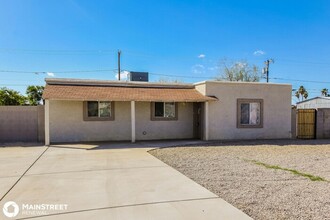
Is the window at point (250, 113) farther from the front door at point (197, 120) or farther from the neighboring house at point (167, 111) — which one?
the front door at point (197, 120)

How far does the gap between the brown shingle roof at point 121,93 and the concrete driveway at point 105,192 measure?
193 inches

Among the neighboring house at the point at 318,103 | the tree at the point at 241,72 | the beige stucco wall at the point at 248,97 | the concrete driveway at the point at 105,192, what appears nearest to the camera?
the concrete driveway at the point at 105,192

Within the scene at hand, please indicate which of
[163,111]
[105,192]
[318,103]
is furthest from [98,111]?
[318,103]

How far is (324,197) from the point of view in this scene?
5.12 meters

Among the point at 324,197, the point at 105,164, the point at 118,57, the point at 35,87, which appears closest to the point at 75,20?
the point at 105,164

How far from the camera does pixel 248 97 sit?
15.5m

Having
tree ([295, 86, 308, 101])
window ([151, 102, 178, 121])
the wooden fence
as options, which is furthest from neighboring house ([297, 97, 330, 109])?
the wooden fence

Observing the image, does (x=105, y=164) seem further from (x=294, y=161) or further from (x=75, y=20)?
(x=75, y=20)

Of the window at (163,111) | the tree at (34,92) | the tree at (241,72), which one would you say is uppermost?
the tree at (241,72)

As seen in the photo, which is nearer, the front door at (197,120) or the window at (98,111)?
the window at (98,111)

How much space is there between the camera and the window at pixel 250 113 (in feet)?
50.5

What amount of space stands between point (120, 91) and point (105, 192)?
9742mm

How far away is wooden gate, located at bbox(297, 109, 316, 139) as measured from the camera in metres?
16.9

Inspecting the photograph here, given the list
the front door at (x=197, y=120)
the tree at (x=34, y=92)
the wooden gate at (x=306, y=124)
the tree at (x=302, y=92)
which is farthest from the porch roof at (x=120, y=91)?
the tree at (x=302, y=92)
